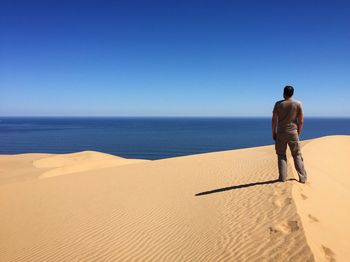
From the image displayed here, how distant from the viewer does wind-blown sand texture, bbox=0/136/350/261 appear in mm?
4031

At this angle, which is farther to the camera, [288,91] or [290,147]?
[290,147]

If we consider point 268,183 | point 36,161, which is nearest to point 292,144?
point 268,183

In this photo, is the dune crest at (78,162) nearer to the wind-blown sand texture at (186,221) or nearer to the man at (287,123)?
the wind-blown sand texture at (186,221)

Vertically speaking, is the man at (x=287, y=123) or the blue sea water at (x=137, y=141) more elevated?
the man at (x=287, y=123)

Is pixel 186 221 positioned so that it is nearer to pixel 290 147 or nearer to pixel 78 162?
pixel 290 147

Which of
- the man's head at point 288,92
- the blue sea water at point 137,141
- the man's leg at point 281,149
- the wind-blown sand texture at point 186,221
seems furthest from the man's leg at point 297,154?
the blue sea water at point 137,141

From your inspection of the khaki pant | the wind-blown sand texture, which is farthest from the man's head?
the wind-blown sand texture

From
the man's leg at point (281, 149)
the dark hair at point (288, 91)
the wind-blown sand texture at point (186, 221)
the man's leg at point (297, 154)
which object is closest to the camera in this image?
the wind-blown sand texture at point (186, 221)

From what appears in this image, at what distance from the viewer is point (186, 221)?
5441mm

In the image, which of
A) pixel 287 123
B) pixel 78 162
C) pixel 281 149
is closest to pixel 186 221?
pixel 281 149

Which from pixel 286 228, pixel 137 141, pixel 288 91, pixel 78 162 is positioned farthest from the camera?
pixel 137 141

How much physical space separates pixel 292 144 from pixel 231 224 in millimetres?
2730

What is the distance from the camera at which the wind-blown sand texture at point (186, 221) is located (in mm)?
4031

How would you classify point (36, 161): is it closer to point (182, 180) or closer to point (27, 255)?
point (182, 180)
